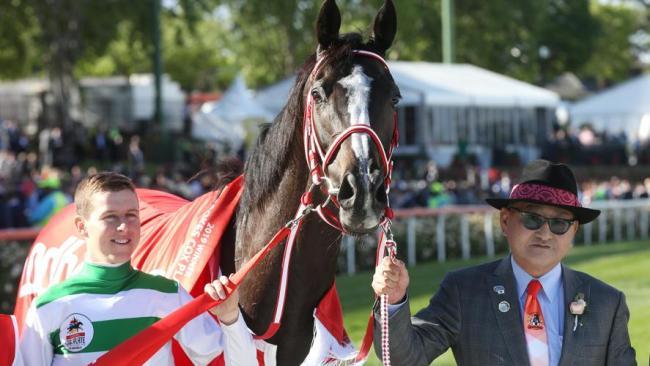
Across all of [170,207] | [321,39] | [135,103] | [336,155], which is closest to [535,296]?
[336,155]

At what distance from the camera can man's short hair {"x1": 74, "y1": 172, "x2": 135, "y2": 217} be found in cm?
360

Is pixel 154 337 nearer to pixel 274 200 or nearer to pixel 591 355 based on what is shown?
pixel 274 200

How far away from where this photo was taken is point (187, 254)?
169 inches

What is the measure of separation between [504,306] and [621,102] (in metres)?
34.0

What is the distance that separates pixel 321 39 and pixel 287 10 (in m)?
32.4

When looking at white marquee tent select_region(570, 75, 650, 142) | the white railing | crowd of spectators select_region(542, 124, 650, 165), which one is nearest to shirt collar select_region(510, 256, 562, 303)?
the white railing

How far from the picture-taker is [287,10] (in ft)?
118

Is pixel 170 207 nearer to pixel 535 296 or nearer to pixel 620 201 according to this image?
pixel 535 296

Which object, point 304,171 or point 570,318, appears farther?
point 304,171

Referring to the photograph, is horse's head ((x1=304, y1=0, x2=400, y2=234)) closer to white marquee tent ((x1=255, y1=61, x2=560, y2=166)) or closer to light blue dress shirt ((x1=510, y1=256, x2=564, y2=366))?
light blue dress shirt ((x1=510, y1=256, x2=564, y2=366))

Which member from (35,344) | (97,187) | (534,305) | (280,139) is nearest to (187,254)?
(280,139)

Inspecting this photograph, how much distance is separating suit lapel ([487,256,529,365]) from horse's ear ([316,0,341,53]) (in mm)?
1042

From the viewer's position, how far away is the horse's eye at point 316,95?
384cm

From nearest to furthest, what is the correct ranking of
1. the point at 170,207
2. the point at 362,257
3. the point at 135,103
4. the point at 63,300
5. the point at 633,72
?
the point at 63,300, the point at 170,207, the point at 362,257, the point at 135,103, the point at 633,72
